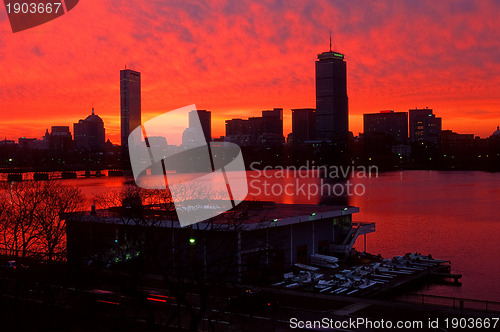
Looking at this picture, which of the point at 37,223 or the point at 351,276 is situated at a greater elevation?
the point at 37,223

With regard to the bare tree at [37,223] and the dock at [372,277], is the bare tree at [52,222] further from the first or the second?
the dock at [372,277]

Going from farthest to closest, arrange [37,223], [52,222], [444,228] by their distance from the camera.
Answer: [444,228]
[37,223]
[52,222]

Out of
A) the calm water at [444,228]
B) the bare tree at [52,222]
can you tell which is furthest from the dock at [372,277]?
the bare tree at [52,222]

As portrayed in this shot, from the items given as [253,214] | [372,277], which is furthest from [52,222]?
[372,277]

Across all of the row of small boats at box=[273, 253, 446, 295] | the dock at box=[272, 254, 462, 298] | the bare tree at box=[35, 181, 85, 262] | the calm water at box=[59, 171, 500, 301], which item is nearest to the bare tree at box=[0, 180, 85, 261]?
the bare tree at box=[35, 181, 85, 262]

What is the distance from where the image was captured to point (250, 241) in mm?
18641

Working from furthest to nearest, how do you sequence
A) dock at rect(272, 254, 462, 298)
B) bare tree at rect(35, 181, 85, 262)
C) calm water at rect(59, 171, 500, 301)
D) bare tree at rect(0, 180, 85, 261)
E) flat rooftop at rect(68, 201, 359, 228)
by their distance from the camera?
calm water at rect(59, 171, 500, 301)
dock at rect(272, 254, 462, 298)
flat rooftop at rect(68, 201, 359, 228)
bare tree at rect(35, 181, 85, 262)
bare tree at rect(0, 180, 85, 261)

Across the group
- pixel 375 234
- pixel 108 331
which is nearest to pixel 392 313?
pixel 108 331

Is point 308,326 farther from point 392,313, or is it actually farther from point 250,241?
point 250,241

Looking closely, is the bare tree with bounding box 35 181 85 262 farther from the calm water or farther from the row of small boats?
the calm water

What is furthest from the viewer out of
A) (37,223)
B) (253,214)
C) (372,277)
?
(253,214)

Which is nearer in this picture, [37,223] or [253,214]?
[37,223]

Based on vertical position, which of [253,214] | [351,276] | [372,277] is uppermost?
[253,214]

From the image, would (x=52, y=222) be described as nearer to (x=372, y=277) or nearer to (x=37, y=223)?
(x=37, y=223)
